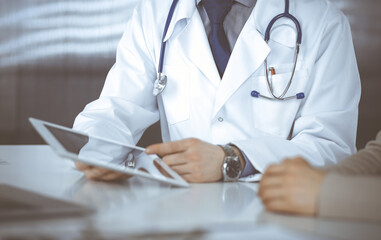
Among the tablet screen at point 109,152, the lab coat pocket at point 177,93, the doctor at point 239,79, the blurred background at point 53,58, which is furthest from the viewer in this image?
the blurred background at point 53,58

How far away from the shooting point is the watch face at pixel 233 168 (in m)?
1.10

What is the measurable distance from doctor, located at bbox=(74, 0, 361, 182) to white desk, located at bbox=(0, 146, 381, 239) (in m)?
0.33

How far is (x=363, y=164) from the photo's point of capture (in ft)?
2.88

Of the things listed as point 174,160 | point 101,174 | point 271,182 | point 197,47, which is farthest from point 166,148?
point 197,47

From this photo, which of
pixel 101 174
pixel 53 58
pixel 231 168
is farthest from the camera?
pixel 53 58

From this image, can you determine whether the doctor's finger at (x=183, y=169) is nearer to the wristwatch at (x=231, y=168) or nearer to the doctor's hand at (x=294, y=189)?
the wristwatch at (x=231, y=168)

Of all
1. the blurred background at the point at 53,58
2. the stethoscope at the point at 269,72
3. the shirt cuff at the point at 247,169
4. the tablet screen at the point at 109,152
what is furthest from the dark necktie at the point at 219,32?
the blurred background at the point at 53,58

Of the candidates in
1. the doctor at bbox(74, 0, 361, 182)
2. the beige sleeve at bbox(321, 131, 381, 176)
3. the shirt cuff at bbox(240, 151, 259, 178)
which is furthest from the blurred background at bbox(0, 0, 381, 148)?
the beige sleeve at bbox(321, 131, 381, 176)

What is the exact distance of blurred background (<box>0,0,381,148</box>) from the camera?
3045mm

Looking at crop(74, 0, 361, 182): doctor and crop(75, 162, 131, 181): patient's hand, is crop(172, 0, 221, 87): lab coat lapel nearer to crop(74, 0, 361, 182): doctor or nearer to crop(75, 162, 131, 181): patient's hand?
crop(74, 0, 361, 182): doctor

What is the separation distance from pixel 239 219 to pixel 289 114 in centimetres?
74

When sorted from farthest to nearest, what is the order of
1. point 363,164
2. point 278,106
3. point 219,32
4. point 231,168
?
point 219,32, point 278,106, point 231,168, point 363,164

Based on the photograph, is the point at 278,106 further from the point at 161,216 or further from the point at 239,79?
the point at 161,216

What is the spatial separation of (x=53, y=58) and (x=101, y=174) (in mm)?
2253
